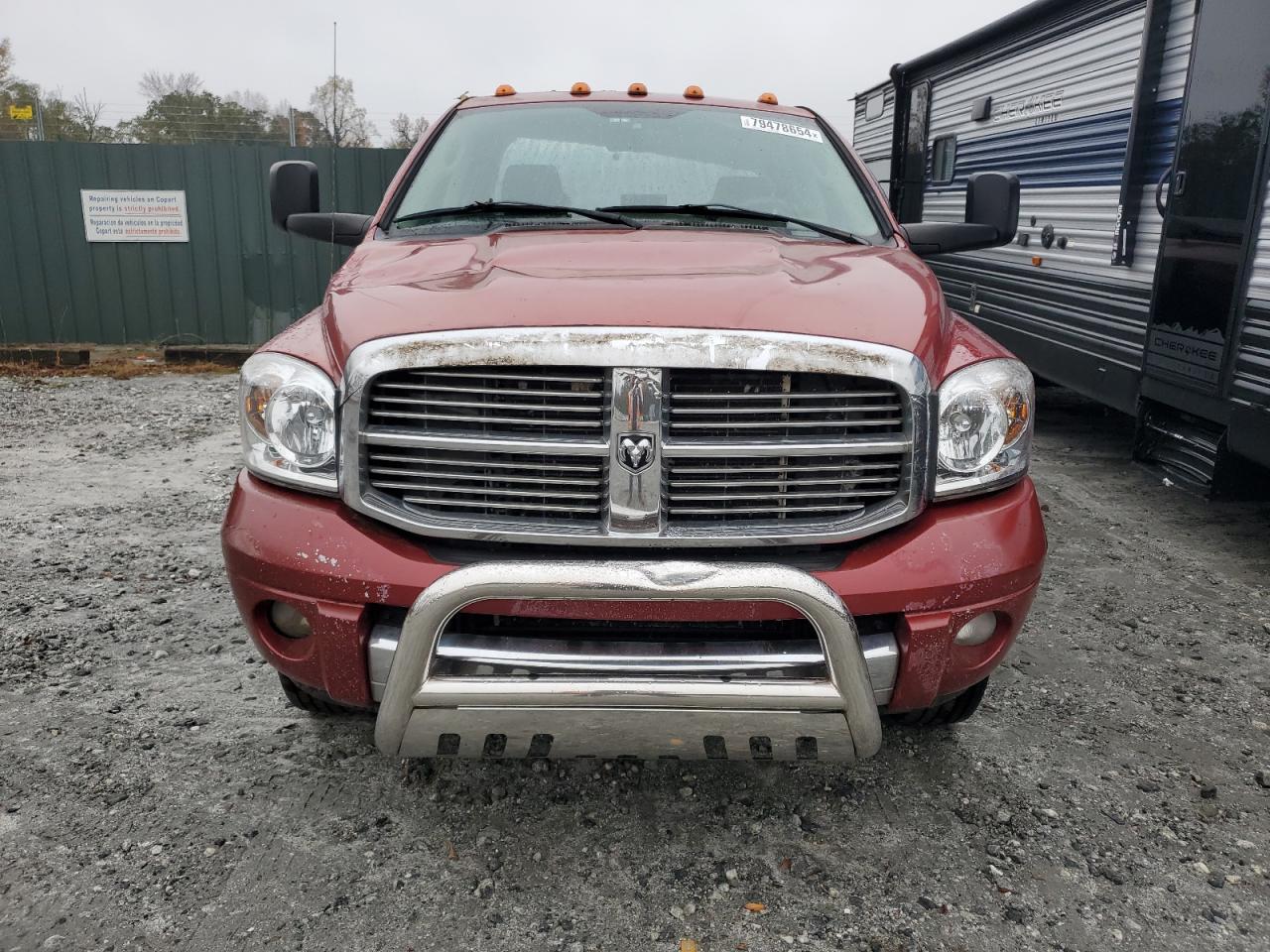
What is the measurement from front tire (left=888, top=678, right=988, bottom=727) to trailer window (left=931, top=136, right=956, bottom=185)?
263 inches

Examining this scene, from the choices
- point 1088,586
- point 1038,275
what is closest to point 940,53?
point 1038,275

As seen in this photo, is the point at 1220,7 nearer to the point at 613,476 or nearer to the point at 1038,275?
the point at 1038,275

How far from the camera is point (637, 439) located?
215 centimetres

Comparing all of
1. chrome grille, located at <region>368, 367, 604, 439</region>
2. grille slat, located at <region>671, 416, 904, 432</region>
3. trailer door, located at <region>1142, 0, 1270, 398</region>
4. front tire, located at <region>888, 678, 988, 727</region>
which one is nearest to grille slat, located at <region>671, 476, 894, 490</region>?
grille slat, located at <region>671, 416, 904, 432</region>

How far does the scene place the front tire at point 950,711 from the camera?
273cm

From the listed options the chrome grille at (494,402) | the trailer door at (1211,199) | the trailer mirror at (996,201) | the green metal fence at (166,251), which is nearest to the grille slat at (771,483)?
the chrome grille at (494,402)

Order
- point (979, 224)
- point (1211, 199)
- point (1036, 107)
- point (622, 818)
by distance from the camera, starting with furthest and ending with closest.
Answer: point (1036, 107), point (1211, 199), point (979, 224), point (622, 818)

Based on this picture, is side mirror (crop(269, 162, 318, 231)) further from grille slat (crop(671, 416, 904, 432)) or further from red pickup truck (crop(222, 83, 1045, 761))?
grille slat (crop(671, 416, 904, 432))

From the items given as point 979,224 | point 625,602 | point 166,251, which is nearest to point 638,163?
point 979,224

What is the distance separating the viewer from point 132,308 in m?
10.9

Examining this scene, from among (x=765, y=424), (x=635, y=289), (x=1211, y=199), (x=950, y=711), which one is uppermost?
(x=1211, y=199)

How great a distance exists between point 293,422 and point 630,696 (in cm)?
102

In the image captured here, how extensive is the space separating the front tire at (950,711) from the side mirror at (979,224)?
5.60 ft

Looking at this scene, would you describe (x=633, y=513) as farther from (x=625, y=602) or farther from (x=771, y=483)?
(x=771, y=483)
